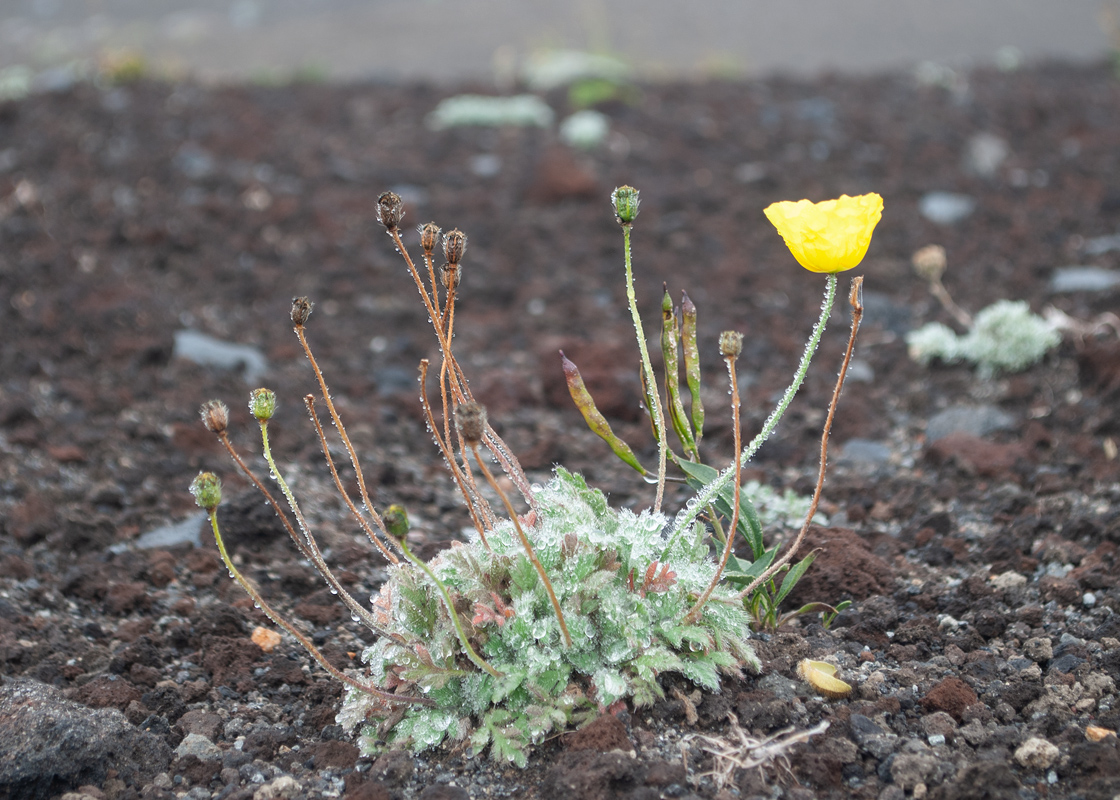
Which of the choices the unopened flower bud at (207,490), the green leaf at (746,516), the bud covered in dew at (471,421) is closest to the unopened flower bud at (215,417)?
the unopened flower bud at (207,490)

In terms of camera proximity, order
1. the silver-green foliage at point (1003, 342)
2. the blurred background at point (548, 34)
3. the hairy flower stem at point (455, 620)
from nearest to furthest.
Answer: the hairy flower stem at point (455, 620) < the silver-green foliage at point (1003, 342) < the blurred background at point (548, 34)

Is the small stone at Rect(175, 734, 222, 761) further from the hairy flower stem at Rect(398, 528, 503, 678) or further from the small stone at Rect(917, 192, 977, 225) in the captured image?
the small stone at Rect(917, 192, 977, 225)

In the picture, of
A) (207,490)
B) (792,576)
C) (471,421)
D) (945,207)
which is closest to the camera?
(471,421)

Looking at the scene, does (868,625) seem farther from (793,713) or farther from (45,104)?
(45,104)

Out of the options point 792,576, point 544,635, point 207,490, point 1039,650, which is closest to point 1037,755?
point 1039,650

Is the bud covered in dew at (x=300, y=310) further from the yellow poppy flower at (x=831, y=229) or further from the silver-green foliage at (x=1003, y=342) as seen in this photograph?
the silver-green foliage at (x=1003, y=342)

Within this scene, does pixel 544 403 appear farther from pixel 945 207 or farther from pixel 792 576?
pixel 945 207

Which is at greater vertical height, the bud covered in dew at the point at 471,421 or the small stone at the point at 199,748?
the bud covered in dew at the point at 471,421
